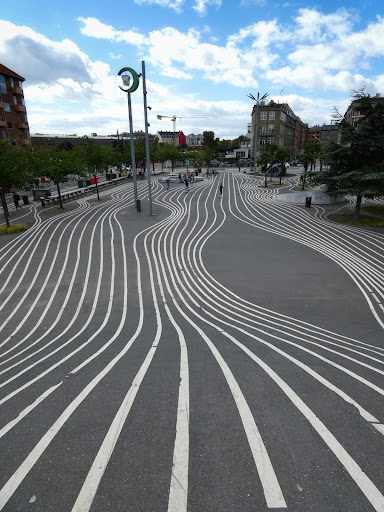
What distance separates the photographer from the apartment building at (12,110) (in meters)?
43.5

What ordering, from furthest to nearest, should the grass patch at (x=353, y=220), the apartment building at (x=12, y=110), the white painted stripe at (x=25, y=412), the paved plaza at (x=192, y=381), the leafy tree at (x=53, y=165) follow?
the apartment building at (x=12, y=110), the leafy tree at (x=53, y=165), the grass patch at (x=353, y=220), the white painted stripe at (x=25, y=412), the paved plaza at (x=192, y=381)

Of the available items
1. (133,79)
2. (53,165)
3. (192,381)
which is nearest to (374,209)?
(133,79)

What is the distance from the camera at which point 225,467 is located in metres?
3.02

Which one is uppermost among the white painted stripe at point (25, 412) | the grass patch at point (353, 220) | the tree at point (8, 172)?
the tree at point (8, 172)

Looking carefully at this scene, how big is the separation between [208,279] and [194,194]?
77.0 ft

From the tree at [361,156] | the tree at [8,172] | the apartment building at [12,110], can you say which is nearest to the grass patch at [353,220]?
the tree at [361,156]

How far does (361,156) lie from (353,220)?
472 centimetres

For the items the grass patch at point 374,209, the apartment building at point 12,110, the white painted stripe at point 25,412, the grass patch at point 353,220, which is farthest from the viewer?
the apartment building at point 12,110

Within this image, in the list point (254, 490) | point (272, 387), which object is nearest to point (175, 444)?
point (254, 490)

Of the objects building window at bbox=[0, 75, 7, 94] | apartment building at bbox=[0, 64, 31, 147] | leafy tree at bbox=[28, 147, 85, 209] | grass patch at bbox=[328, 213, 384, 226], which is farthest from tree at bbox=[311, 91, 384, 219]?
building window at bbox=[0, 75, 7, 94]

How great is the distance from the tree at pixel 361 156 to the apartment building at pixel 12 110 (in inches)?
1782

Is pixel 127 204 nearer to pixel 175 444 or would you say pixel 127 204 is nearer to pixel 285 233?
pixel 285 233

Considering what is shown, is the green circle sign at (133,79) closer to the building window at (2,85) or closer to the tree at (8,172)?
the tree at (8,172)

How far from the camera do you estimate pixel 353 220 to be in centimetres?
2198
